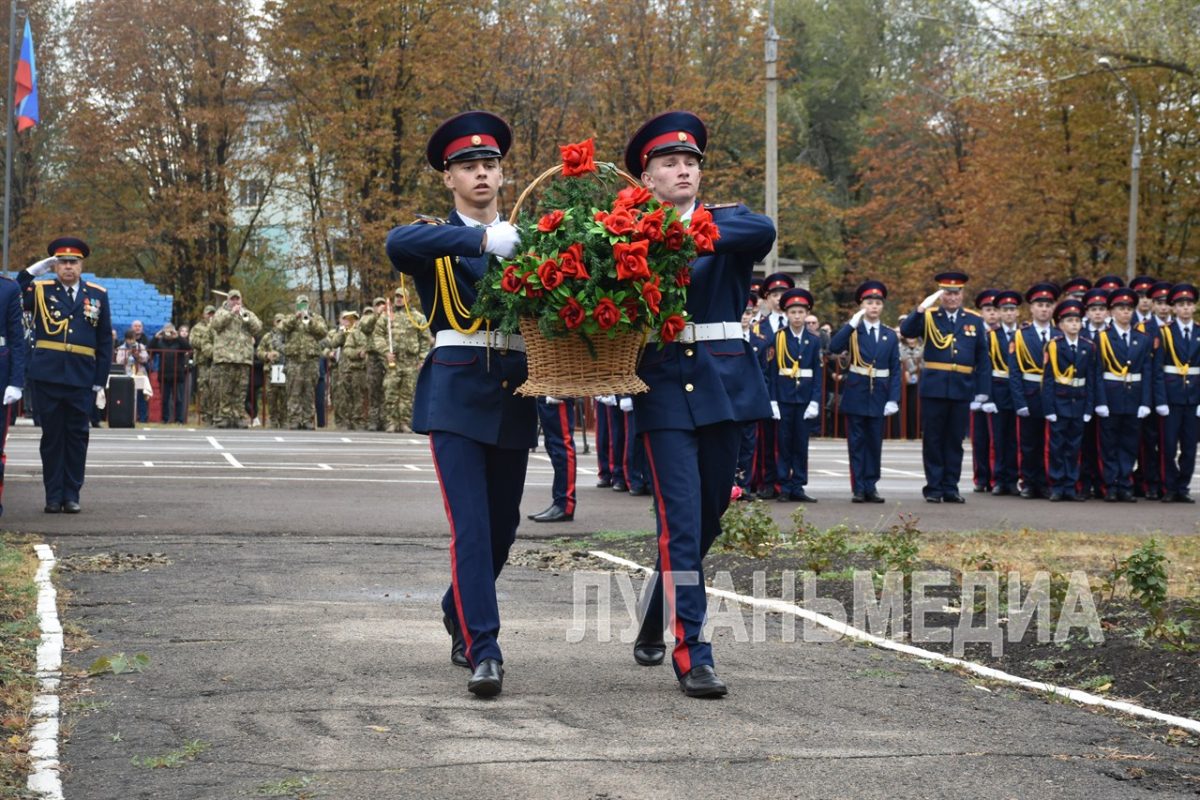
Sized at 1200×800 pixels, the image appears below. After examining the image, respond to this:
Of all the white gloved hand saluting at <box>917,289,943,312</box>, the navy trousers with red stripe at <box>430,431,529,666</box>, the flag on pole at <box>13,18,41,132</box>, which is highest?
the flag on pole at <box>13,18,41,132</box>

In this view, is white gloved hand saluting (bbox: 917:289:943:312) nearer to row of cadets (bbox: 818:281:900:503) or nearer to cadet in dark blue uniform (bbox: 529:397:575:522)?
row of cadets (bbox: 818:281:900:503)

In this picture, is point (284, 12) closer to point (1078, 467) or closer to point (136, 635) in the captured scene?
point (1078, 467)

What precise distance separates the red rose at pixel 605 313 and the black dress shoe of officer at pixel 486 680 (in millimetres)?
1330

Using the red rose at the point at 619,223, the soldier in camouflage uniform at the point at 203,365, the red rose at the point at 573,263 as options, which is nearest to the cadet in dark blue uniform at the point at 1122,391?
the red rose at the point at 619,223

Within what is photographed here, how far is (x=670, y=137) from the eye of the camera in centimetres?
691

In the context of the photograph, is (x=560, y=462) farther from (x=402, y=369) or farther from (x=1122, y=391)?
(x=402, y=369)

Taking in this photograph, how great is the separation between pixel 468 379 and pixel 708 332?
0.98 meters

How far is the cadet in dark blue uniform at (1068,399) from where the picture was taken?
18547 millimetres

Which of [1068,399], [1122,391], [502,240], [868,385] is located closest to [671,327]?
[502,240]

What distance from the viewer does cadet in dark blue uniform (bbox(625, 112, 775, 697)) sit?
268 inches

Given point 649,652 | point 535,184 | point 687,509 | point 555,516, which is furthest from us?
point 555,516

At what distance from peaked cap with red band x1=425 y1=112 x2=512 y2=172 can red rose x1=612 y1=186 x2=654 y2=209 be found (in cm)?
67

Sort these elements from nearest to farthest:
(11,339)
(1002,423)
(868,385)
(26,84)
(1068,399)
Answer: (11,339), (868,385), (1068,399), (1002,423), (26,84)

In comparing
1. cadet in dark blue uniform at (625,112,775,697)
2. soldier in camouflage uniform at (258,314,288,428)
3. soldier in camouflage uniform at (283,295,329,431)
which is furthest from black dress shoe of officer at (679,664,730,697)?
soldier in camouflage uniform at (258,314,288,428)
